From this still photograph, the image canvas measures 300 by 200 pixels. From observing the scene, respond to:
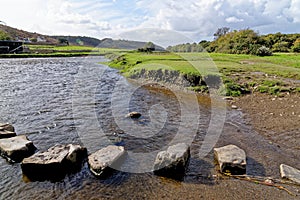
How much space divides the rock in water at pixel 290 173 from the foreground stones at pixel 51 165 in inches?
244

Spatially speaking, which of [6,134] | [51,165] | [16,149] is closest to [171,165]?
[51,165]

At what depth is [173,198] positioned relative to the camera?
244 inches

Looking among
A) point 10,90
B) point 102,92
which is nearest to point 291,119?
point 102,92

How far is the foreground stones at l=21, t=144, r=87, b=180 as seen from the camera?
23.5ft

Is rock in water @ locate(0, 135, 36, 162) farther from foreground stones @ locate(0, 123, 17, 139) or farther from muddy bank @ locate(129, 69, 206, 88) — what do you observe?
muddy bank @ locate(129, 69, 206, 88)

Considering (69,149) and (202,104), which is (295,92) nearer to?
(202,104)

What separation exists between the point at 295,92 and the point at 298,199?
11.4 meters

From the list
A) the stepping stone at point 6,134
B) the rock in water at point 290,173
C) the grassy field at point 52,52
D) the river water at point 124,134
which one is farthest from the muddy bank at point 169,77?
the grassy field at point 52,52

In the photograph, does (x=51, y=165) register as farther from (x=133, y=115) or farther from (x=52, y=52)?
(x=52, y=52)

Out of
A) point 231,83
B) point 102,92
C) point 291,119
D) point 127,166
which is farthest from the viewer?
point 102,92

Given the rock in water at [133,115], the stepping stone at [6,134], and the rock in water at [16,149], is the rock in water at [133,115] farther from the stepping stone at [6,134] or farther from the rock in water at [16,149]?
the stepping stone at [6,134]

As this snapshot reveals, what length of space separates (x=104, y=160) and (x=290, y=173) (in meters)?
5.56

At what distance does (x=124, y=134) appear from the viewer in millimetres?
10547

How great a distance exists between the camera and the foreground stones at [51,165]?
7172 millimetres
